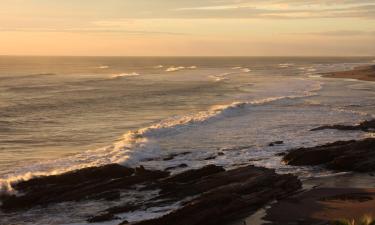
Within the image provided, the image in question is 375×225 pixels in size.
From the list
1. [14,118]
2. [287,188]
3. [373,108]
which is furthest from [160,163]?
[373,108]

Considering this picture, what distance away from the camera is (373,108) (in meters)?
50.2

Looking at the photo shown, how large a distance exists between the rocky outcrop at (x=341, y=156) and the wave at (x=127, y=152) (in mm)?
6979

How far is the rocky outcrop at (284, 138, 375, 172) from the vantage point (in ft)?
81.5

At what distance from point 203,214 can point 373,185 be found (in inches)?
344

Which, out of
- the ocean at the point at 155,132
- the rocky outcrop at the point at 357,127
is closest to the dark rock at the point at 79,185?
the ocean at the point at 155,132

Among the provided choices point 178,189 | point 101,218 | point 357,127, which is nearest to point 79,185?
point 101,218

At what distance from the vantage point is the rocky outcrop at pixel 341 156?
2484 centimetres

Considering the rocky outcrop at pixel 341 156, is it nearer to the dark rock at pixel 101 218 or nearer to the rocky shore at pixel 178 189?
the rocky shore at pixel 178 189

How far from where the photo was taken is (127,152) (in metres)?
29.8

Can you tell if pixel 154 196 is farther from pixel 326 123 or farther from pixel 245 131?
pixel 326 123

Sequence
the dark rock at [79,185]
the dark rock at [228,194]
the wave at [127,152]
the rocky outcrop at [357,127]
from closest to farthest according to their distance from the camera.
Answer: the dark rock at [228,194], the dark rock at [79,185], the wave at [127,152], the rocky outcrop at [357,127]

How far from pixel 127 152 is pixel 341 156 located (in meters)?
11.4

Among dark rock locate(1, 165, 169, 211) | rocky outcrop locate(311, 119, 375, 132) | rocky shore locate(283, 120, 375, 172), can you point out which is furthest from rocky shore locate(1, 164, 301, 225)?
rocky outcrop locate(311, 119, 375, 132)

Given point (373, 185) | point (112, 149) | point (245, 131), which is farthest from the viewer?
point (245, 131)
